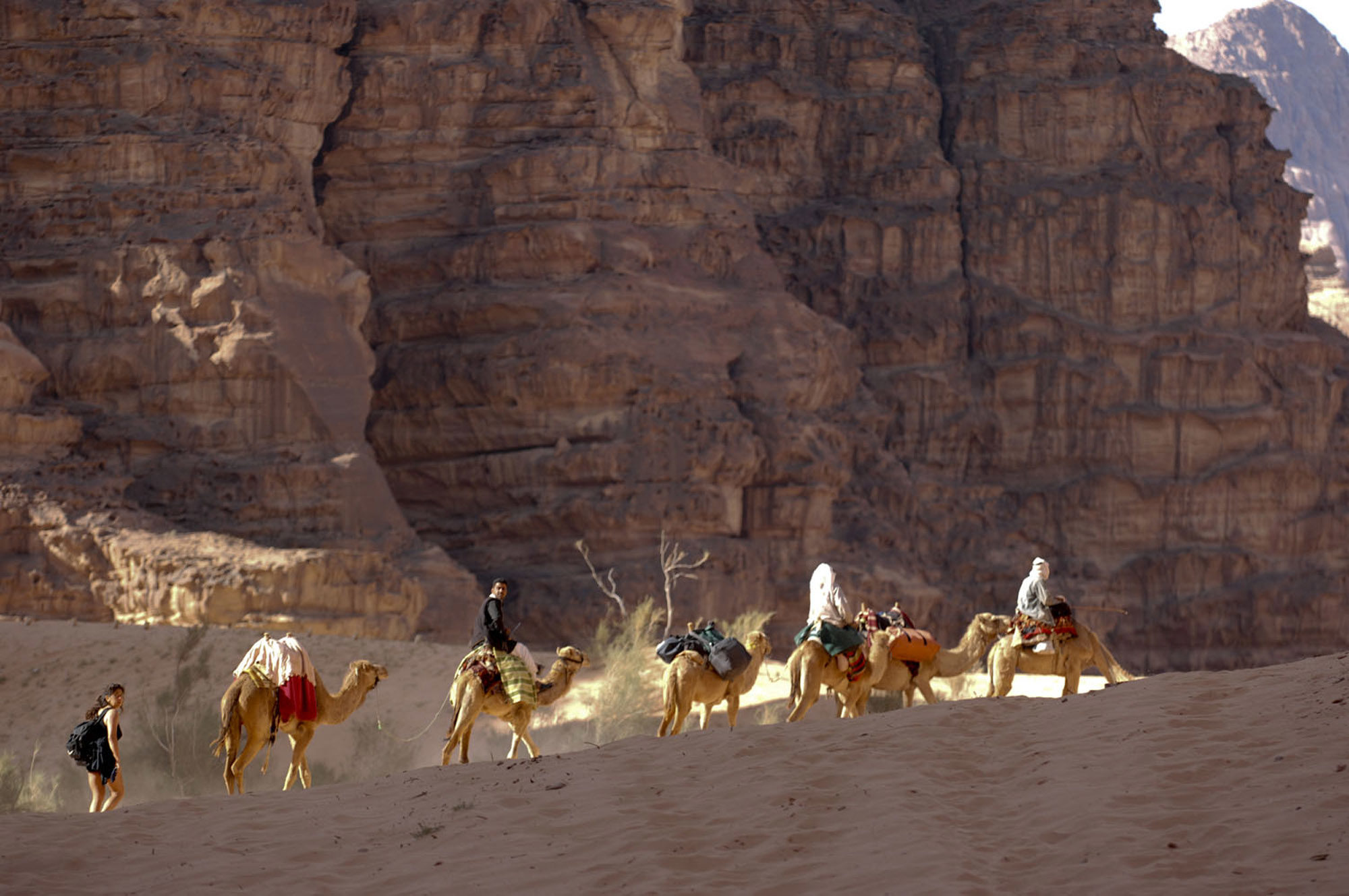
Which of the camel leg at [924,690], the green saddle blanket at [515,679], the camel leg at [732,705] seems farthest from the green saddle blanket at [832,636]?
the green saddle blanket at [515,679]

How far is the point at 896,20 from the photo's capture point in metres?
60.8

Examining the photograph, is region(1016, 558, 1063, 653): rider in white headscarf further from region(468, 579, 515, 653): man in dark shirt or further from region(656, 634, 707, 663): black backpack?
region(468, 579, 515, 653): man in dark shirt

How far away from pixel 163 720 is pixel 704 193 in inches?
1025

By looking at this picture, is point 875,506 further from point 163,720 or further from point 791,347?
point 163,720

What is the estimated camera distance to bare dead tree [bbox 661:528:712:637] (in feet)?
143

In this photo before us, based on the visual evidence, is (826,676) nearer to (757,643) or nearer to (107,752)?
(757,643)

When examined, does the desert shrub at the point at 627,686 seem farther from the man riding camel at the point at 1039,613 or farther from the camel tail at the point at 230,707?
the camel tail at the point at 230,707

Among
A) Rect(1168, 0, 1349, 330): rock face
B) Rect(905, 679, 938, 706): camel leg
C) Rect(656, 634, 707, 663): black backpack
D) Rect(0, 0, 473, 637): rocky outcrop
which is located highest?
Rect(1168, 0, 1349, 330): rock face

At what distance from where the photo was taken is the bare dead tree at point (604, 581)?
41812mm

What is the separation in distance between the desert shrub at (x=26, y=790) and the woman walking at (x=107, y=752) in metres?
3.20

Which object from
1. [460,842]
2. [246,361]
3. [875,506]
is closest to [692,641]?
[460,842]

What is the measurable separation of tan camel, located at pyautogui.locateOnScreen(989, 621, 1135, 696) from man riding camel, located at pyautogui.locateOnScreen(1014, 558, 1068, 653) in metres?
0.13

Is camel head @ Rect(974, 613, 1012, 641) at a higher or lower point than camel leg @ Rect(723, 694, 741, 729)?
higher

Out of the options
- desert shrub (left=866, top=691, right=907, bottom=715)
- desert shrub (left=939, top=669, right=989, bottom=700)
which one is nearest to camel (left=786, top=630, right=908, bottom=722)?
desert shrub (left=866, top=691, right=907, bottom=715)
